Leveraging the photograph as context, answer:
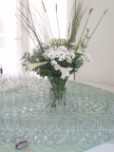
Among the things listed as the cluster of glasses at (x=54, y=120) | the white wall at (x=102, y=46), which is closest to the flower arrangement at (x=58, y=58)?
the cluster of glasses at (x=54, y=120)

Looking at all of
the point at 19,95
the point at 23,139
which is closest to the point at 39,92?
the point at 19,95

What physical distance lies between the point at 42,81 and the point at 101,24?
111 centimetres

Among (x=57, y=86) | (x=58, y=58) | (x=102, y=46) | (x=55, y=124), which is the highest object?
(x=102, y=46)

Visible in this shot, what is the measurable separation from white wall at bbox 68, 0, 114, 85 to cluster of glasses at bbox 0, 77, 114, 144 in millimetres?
1236

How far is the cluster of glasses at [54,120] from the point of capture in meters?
1.18

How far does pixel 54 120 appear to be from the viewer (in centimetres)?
122

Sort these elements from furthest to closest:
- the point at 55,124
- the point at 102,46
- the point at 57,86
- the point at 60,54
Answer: the point at 102,46, the point at 57,86, the point at 60,54, the point at 55,124

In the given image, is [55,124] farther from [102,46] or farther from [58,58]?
[102,46]

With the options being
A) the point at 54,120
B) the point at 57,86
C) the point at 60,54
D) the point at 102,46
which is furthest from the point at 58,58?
the point at 102,46

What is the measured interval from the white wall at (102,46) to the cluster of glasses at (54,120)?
1.24 meters

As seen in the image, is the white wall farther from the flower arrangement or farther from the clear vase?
the clear vase

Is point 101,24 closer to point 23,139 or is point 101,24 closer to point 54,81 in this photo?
point 54,81

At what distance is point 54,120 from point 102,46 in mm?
1730

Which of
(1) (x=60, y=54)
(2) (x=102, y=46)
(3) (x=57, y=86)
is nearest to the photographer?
(1) (x=60, y=54)
